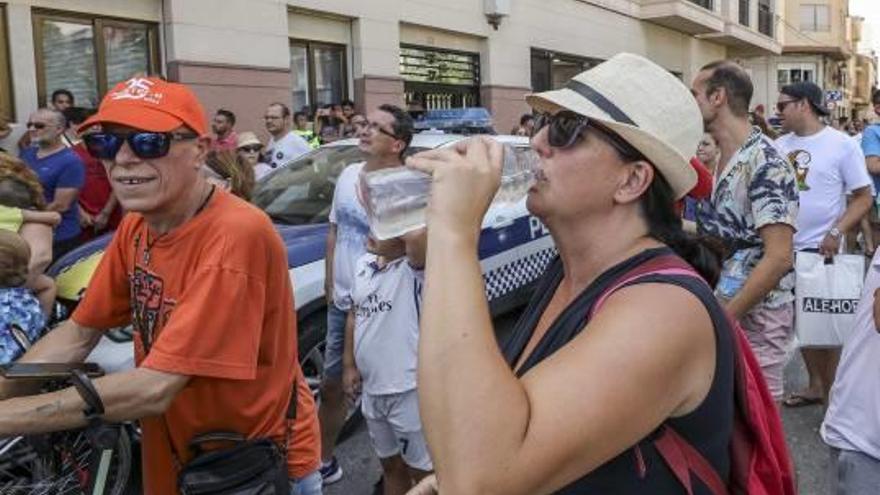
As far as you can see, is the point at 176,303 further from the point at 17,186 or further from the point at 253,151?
the point at 253,151

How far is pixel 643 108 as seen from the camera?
1.46 meters

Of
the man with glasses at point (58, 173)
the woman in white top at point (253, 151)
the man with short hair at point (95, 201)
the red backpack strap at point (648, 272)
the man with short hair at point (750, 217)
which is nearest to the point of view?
the red backpack strap at point (648, 272)

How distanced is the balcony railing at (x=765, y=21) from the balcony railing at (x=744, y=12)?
1.91 metres

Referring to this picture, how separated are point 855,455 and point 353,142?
178 inches

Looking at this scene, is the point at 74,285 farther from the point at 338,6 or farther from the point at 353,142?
the point at 338,6

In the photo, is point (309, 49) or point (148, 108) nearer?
point (148, 108)

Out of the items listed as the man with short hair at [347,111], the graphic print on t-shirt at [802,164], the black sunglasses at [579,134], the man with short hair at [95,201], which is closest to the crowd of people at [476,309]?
the black sunglasses at [579,134]

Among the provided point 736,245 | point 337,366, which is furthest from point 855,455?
point 337,366

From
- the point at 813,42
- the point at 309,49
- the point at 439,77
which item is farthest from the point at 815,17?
the point at 309,49

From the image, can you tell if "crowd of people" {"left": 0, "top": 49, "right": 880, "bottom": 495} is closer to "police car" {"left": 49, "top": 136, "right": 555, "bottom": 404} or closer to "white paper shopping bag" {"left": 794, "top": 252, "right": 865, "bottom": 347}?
"white paper shopping bag" {"left": 794, "top": 252, "right": 865, "bottom": 347}

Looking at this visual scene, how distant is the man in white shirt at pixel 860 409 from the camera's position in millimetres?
2312

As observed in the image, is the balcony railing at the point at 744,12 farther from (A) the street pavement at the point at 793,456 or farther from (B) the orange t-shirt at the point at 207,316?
(B) the orange t-shirt at the point at 207,316

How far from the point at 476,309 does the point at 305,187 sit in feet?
15.7

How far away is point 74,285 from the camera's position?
4590 mm
